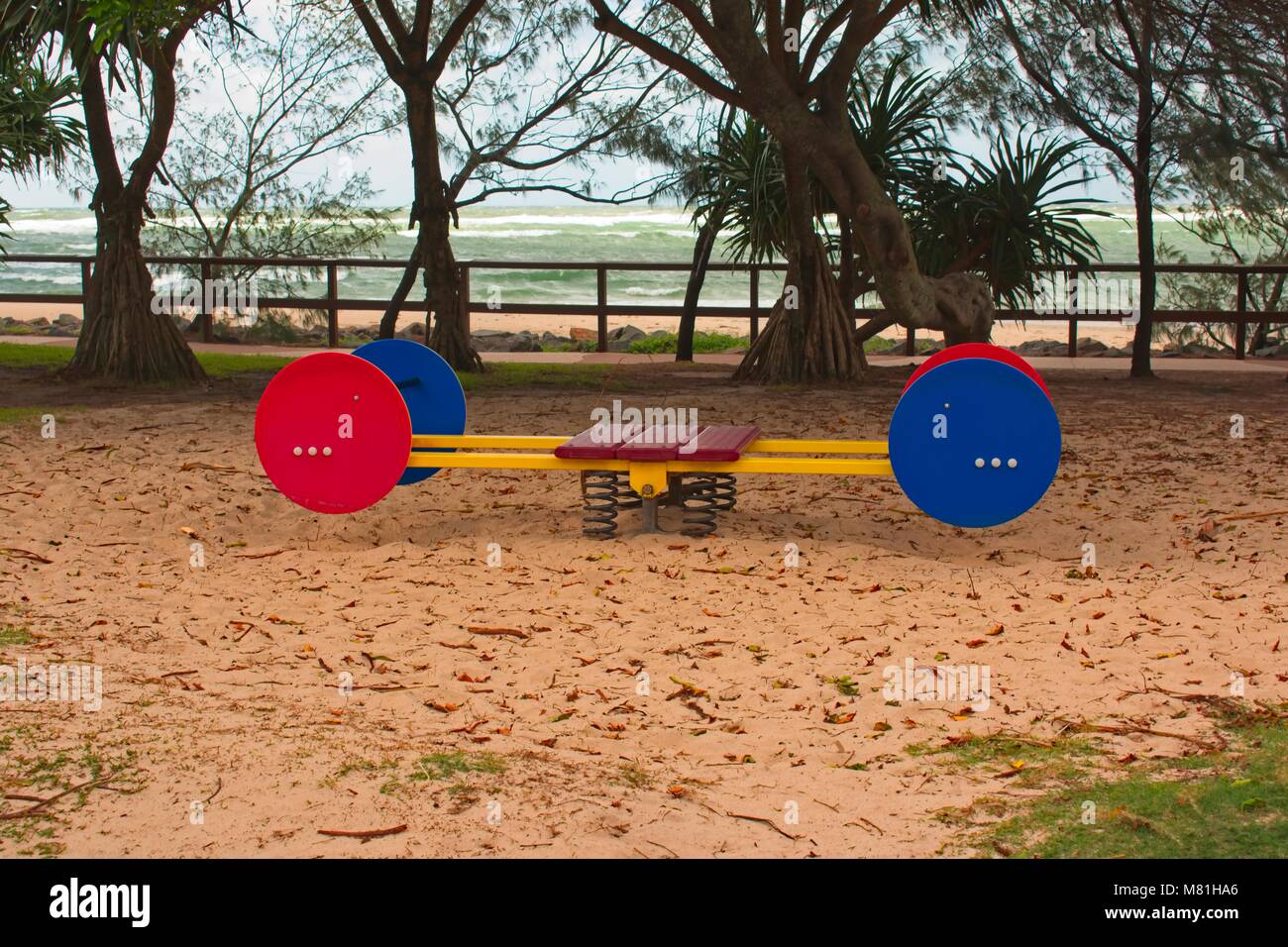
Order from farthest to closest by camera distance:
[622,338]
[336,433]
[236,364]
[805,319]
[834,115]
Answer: [622,338], [236,364], [805,319], [834,115], [336,433]

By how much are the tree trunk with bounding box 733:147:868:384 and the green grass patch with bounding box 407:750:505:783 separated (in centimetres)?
798

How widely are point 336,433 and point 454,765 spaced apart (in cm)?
301

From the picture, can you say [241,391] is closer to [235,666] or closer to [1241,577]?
[235,666]

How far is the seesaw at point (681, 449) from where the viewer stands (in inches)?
224

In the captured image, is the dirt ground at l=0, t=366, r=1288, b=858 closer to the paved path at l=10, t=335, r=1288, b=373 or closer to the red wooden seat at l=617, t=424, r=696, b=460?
the red wooden seat at l=617, t=424, r=696, b=460

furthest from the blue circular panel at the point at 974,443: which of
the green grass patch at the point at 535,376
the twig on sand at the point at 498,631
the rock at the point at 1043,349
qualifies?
the rock at the point at 1043,349

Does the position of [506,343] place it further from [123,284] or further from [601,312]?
[123,284]

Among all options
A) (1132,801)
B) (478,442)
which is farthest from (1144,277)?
(1132,801)

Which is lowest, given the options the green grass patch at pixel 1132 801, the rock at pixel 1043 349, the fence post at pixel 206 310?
the green grass patch at pixel 1132 801

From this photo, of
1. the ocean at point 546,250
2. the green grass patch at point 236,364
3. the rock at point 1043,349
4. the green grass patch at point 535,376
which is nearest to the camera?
the green grass patch at point 535,376

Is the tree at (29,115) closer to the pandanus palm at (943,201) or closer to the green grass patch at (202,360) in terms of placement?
the green grass patch at (202,360)

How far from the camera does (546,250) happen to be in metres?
52.3

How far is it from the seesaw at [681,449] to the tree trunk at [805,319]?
4374mm

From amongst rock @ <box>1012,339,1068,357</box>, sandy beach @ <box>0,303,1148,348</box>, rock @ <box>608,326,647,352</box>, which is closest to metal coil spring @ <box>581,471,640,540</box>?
rock @ <box>1012,339,1068,357</box>
